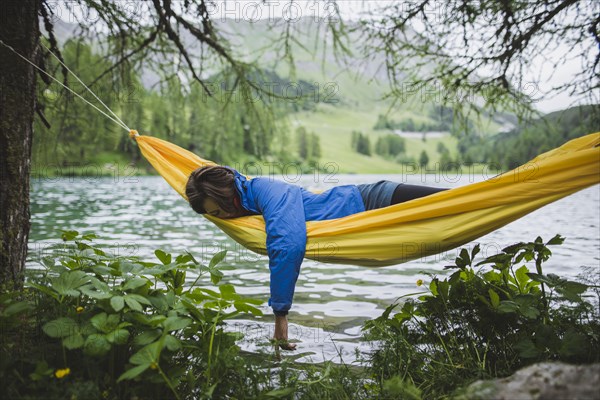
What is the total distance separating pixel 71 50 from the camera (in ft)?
15.9

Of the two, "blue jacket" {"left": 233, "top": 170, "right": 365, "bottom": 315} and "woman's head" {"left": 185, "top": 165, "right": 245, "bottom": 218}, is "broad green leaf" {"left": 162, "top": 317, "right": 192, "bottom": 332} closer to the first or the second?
"blue jacket" {"left": 233, "top": 170, "right": 365, "bottom": 315}

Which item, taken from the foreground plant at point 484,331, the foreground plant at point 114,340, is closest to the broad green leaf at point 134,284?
the foreground plant at point 114,340

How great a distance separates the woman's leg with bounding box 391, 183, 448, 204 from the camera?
10.6ft

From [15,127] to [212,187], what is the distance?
48.7 inches

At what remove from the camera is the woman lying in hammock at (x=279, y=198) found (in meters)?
3.05

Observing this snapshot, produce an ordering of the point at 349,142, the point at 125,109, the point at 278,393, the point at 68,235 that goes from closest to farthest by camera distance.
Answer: the point at 278,393 < the point at 68,235 < the point at 125,109 < the point at 349,142

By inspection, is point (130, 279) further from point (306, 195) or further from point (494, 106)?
point (494, 106)

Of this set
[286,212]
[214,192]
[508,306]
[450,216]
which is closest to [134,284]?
[286,212]

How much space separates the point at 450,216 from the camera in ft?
9.52

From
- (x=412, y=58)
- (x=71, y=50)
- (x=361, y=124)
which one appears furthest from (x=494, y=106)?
(x=361, y=124)

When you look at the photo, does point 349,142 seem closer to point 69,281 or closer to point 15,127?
point 15,127

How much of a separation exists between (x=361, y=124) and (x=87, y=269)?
170 m

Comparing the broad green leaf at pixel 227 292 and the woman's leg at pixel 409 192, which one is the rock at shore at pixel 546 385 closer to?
the broad green leaf at pixel 227 292

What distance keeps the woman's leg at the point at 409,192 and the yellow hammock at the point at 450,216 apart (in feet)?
1.02
